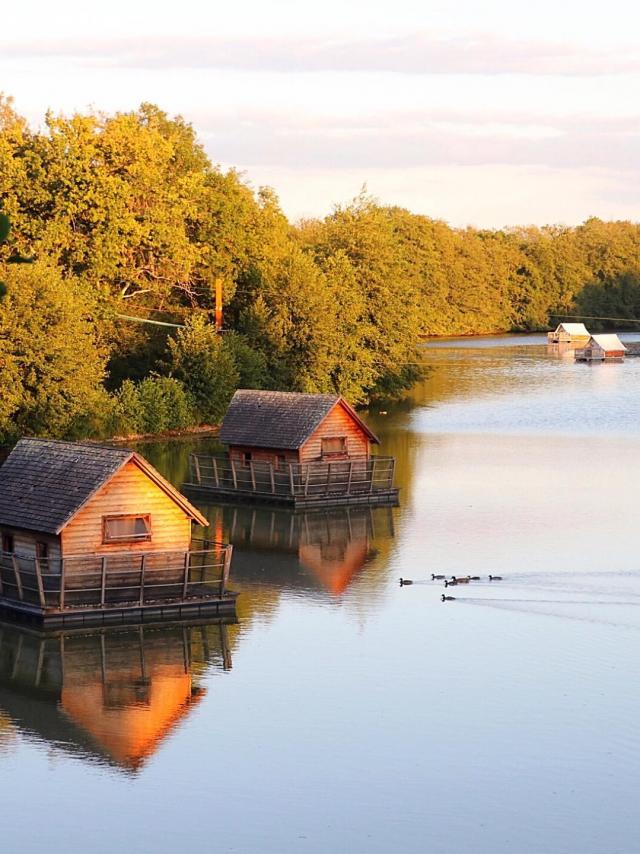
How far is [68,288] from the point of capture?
7819 centimetres

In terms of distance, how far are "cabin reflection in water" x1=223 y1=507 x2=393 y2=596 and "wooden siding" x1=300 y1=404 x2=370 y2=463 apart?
2924 mm

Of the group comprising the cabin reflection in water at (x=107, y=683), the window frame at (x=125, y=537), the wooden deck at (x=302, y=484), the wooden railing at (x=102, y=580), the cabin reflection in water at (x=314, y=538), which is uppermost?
the window frame at (x=125, y=537)

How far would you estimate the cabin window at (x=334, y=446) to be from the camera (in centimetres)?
5966

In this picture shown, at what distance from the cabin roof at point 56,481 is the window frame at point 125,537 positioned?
3.05 feet

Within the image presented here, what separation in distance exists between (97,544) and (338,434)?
21.8 metres

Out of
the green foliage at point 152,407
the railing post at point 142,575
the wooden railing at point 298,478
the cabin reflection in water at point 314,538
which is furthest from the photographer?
the green foliage at point 152,407

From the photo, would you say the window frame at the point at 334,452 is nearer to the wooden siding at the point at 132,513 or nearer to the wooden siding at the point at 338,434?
the wooden siding at the point at 338,434

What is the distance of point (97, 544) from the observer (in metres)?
39.5

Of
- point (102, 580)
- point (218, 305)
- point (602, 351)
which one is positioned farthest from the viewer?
point (602, 351)

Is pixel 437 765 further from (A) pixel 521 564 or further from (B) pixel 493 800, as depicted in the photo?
(A) pixel 521 564

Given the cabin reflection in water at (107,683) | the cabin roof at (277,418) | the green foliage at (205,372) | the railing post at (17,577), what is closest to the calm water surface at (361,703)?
the cabin reflection in water at (107,683)

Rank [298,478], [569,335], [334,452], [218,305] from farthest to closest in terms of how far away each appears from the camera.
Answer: [569,335], [218,305], [334,452], [298,478]

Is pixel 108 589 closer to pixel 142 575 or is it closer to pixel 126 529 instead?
pixel 142 575

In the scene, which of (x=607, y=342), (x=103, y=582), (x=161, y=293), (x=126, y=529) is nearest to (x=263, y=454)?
(x=126, y=529)
